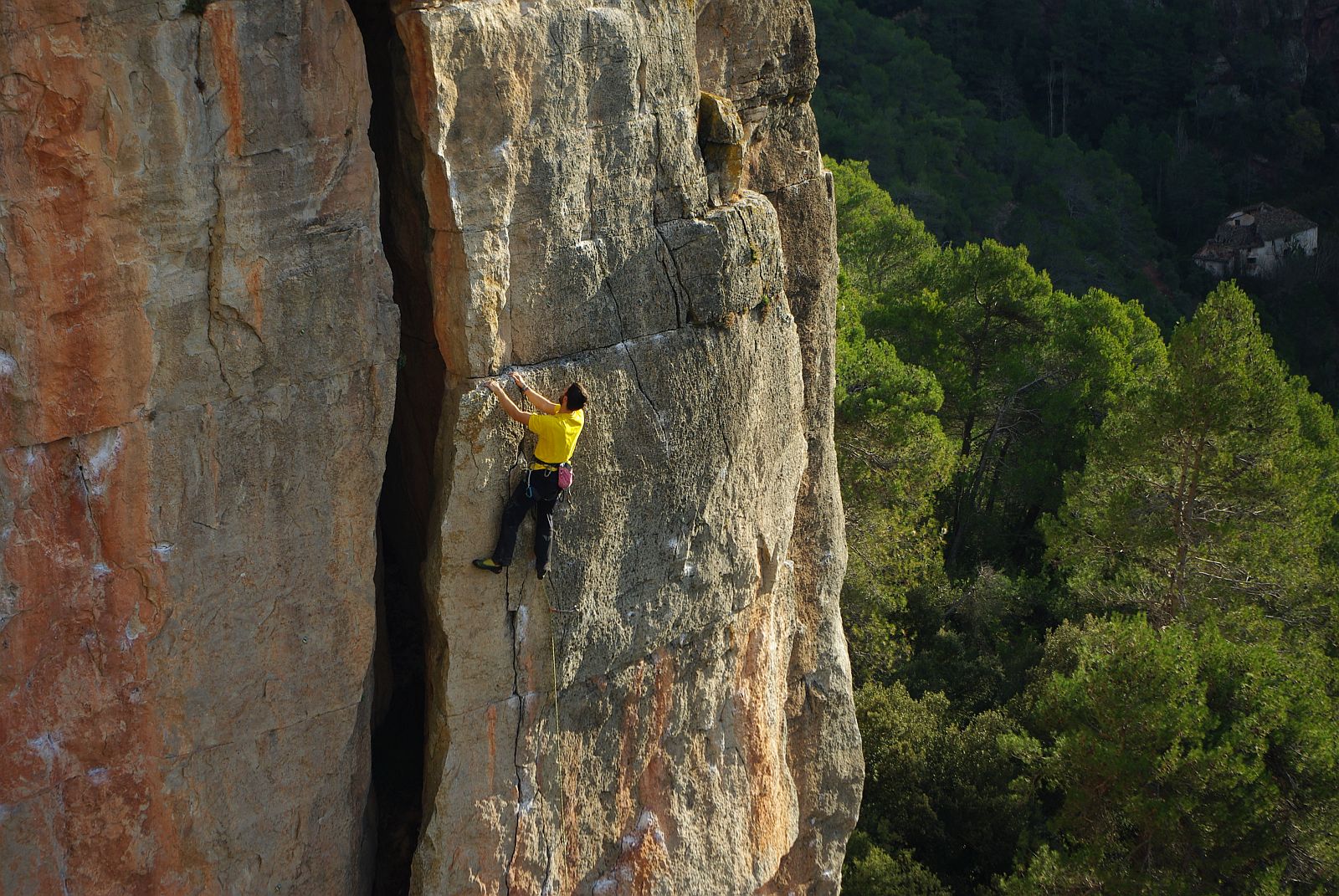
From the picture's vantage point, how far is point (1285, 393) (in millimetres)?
16500

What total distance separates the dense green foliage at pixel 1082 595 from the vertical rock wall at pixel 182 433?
8323 mm

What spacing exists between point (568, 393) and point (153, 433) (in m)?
2.39

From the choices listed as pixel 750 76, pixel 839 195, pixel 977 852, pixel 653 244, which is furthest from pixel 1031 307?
pixel 653 244

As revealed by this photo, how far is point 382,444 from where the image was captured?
782 cm

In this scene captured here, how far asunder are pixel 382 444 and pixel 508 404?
82cm

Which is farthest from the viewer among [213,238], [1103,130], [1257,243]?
[1103,130]

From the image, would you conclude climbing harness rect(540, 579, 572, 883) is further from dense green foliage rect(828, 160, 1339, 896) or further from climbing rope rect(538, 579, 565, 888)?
dense green foliage rect(828, 160, 1339, 896)

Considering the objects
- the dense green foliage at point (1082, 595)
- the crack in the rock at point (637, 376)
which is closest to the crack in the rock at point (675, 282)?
the crack in the rock at point (637, 376)

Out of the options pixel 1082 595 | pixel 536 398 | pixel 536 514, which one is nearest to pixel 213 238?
pixel 536 398

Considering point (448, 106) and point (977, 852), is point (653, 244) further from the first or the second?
point (977, 852)

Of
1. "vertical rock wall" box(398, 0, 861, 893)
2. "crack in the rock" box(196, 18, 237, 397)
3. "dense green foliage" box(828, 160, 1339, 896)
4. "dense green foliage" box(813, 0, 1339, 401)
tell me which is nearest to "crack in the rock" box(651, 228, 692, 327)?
"vertical rock wall" box(398, 0, 861, 893)

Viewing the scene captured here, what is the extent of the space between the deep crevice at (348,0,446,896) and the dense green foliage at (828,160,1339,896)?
643 cm

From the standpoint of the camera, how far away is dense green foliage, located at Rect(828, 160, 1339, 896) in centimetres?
1288

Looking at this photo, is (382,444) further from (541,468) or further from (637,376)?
(637,376)
